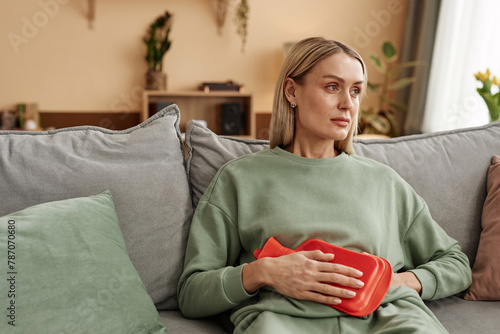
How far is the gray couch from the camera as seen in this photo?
1.16 m

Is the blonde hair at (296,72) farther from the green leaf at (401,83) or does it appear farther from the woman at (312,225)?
the green leaf at (401,83)

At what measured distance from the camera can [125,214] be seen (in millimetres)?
1219

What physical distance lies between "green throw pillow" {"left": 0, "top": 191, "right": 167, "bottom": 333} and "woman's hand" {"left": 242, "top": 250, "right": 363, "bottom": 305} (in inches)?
10.2

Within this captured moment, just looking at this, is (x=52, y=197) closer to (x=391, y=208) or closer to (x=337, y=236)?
(x=337, y=236)

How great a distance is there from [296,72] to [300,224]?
0.40 metres

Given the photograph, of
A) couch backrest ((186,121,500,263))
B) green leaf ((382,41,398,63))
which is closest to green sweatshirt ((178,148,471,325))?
couch backrest ((186,121,500,263))

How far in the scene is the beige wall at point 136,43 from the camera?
12.4 feet

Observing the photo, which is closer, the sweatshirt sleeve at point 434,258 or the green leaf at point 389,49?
the sweatshirt sleeve at point 434,258

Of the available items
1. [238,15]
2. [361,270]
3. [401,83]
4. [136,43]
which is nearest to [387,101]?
[401,83]

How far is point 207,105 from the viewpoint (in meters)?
3.99

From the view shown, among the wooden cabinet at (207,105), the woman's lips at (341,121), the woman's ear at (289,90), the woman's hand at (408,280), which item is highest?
the woman's ear at (289,90)

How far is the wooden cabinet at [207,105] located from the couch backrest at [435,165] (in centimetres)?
238

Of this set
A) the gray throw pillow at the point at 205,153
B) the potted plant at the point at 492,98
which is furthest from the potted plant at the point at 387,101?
the gray throw pillow at the point at 205,153

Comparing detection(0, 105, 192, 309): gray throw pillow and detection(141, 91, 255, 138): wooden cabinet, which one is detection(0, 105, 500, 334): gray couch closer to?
detection(0, 105, 192, 309): gray throw pillow
